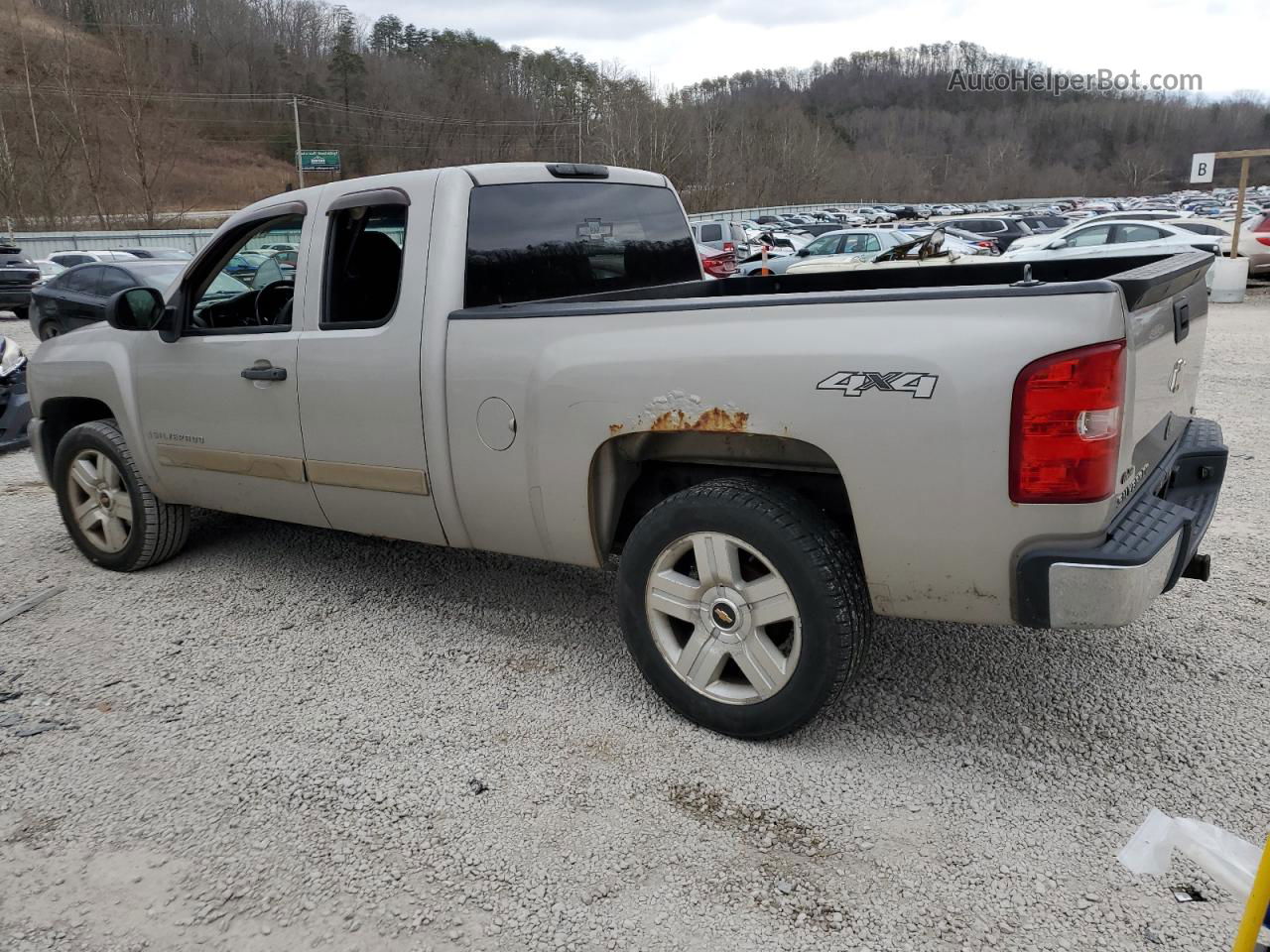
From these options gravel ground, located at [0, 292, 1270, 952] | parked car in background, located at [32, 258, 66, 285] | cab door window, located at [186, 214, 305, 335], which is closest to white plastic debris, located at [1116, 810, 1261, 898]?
gravel ground, located at [0, 292, 1270, 952]

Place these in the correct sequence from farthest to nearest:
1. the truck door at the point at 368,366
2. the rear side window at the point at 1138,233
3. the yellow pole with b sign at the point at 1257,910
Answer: the rear side window at the point at 1138,233, the truck door at the point at 368,366, the yellow pole with b sign at the point at 1257,910

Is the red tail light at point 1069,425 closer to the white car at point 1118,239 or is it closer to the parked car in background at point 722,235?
the white car at point 1118,239

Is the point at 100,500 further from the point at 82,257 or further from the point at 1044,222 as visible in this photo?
the point at 1044,222

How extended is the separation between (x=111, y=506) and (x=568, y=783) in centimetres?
327

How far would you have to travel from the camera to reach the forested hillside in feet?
219

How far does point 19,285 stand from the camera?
70.8 feet

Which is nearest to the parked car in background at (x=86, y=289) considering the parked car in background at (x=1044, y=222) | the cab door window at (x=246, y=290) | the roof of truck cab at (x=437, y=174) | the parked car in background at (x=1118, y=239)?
the cab door window at (x=246, y=290)

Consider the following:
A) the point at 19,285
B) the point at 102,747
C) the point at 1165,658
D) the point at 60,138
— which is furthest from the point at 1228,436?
the point at 60,138

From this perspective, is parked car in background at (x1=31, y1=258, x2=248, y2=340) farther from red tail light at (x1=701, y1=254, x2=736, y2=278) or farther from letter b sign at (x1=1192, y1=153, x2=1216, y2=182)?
letter b sign at (x1=1192, y1=153, x2=1216, y2=182)

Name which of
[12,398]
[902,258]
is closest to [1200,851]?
[12,398]

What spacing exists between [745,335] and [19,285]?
78.0 feet

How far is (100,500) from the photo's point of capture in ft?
16.4

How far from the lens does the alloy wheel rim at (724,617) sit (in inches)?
117

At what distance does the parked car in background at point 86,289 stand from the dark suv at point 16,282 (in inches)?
234
